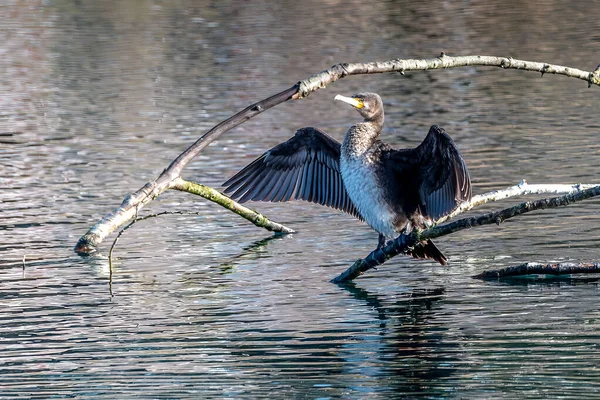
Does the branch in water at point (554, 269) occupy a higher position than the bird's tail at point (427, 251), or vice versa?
the bird's tail at point (427, 251)

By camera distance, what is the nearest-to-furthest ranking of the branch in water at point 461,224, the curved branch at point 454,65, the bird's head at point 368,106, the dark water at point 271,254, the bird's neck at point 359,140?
the dark water at point 271,254
the branch in water at point 461,224
the curved branch at point 454,65
the bird's neck at point 359,140
the bird's head at point 368,106

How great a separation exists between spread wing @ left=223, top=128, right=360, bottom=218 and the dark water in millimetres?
472

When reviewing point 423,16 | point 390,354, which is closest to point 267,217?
point 390,354

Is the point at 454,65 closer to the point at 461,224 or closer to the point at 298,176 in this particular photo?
the point at 461,224

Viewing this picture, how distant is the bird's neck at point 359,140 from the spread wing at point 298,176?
0.53m

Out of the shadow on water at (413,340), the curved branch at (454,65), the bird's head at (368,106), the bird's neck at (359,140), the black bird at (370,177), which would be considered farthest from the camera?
the bird's head at (368,106)

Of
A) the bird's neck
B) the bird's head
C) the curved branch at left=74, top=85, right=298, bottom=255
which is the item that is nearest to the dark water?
the curved branch at left=74, top=85, right=298, bottom=255

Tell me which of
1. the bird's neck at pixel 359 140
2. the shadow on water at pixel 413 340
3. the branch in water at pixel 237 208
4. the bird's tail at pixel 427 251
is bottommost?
the shadow on water at pixel 413 340

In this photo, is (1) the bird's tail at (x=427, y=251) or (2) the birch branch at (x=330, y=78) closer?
(2) the birch branch at (x=330, y=78)

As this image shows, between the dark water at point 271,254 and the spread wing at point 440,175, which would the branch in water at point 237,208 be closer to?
the dark water at point 271,254

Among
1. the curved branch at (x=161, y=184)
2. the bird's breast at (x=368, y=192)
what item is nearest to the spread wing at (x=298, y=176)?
the curved branch at (x=161, y=184)

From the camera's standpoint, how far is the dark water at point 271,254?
6234 millimetres

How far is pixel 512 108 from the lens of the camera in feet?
51.4

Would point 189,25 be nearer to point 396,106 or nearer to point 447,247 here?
point 396,106
